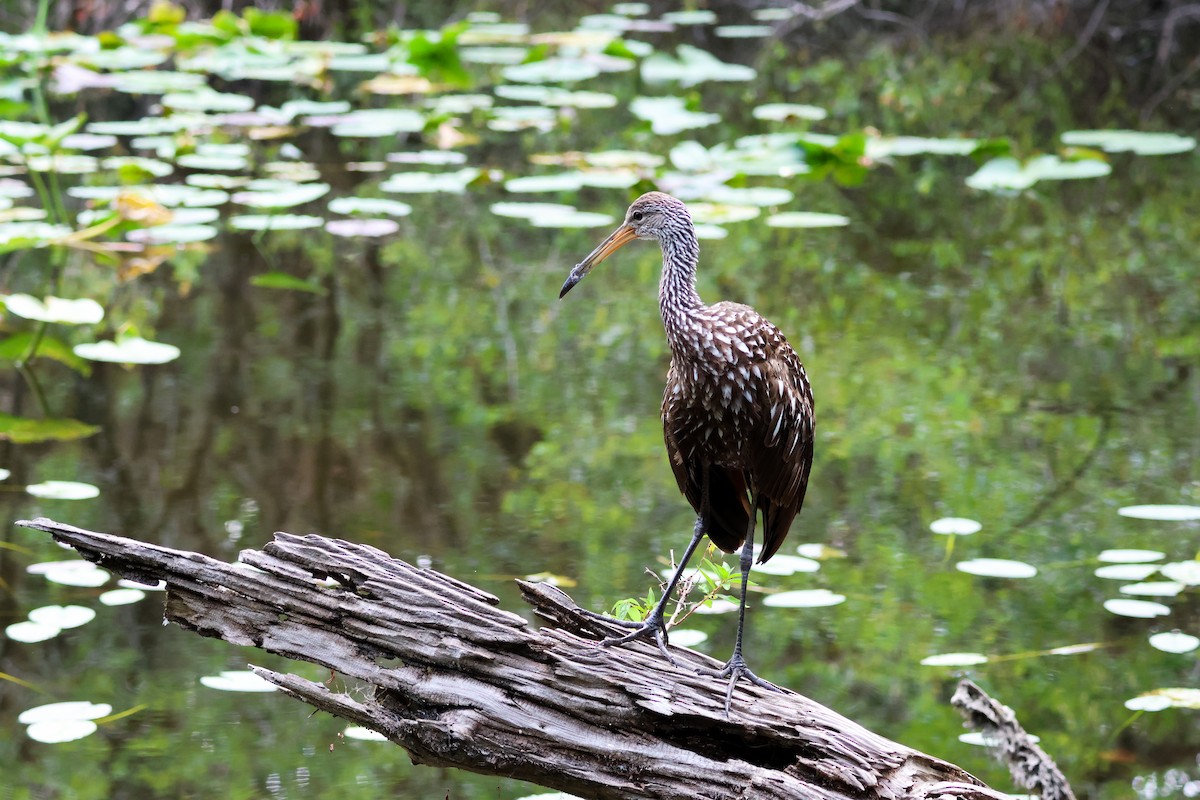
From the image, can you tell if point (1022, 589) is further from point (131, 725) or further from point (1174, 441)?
point (131, 725)

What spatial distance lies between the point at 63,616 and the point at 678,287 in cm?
208

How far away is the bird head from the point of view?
3.34 metres

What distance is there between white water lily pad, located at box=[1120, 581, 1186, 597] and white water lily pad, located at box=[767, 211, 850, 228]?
3573mm

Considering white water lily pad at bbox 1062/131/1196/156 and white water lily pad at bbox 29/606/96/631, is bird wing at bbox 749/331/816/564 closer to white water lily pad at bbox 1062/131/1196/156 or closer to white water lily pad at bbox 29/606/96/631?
white water lily pad at bbox 29/606/96/631

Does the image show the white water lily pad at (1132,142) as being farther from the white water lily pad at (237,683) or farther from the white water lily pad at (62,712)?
the white water lily pad at (62,712)

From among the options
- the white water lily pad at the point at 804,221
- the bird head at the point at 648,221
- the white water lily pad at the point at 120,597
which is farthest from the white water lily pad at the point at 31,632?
the white water lily pad at the point at 804,221

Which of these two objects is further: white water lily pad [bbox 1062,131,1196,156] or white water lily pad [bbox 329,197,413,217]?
white water lily pad [bbox 1062,131,1196,156]

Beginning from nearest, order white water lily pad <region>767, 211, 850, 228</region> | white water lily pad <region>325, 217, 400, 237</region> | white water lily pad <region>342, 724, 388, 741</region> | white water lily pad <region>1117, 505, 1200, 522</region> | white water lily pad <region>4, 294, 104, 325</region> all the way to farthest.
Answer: white water lily pad <region>342, 724, 388, 741</region> < white water lily pad <region>1117, 505, 1200, 522</region> < white water lily pad <region>4, 294, 104, 325</region> < white water lily pad <region>325, 217, 400, 237</region> < white water lily pad <region>767, 211, 850, 228</region>

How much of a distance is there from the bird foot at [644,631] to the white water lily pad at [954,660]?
1.14 meters

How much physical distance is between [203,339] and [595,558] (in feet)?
8.32

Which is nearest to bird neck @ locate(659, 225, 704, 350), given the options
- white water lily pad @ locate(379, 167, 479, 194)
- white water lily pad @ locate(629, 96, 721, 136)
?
white water lily pad @ locate(379, 167, 479, 194)

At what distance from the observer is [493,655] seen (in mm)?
2877

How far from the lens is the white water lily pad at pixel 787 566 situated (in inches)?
172

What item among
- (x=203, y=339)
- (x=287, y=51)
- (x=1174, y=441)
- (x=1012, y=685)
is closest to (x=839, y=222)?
(x=1174, y=441)
